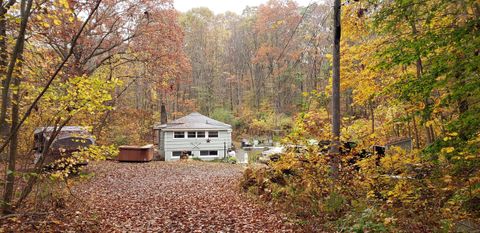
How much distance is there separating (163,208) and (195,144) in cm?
1563

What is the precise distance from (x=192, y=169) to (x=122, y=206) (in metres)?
8.80

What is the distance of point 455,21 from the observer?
14.4ft

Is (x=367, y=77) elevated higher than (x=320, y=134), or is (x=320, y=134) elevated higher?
(x=367, y=77)

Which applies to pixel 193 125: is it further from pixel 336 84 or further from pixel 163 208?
pixel 336 84

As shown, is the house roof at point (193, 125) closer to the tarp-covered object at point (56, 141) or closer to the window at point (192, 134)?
the window at point (192, 134)

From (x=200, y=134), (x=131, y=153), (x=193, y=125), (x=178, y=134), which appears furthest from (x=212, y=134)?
(x=131, y=153)

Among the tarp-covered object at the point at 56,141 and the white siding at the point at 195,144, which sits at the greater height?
the tarp-covered object at the point at 56,141

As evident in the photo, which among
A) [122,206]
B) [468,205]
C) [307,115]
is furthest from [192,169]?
[468,205]

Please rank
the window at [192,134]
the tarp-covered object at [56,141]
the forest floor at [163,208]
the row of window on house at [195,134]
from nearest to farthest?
the forest floor at [163,208], the tarp-covered object at [56,141], the row of window on house at [195,134], the window at [192,134]

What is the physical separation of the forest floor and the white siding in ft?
31.6

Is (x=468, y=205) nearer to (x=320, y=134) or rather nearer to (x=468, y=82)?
(x=468, y=82)

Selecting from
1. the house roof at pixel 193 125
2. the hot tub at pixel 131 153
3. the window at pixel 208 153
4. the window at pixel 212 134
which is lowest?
the window at pixel 208 153

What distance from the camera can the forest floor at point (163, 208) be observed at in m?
5.98

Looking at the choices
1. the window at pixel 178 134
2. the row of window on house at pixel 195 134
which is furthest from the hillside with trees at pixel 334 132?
the row of window on house at pixel 195 134
